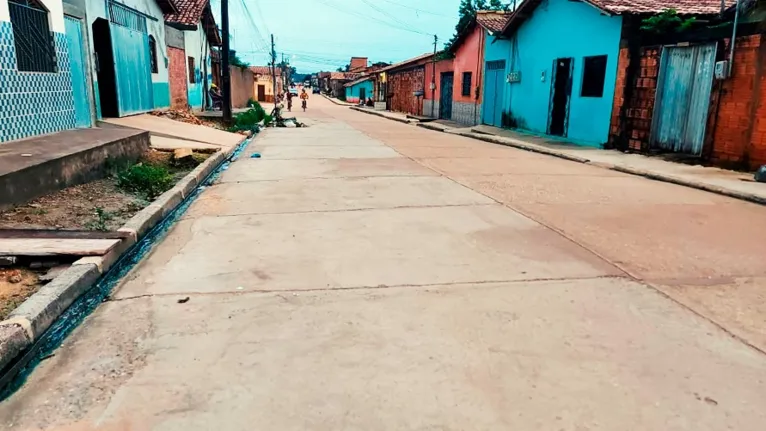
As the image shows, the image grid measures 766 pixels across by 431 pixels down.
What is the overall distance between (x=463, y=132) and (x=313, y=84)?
115884mm

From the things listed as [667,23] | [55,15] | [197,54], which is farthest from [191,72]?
[667,23]

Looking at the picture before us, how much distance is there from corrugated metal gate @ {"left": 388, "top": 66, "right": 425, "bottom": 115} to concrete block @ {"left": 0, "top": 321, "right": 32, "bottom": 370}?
100ft

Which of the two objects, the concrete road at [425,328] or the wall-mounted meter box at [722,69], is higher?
the wall-mounted meter box at [722,69]

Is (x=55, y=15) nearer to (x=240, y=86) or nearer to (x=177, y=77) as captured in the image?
(x=177, y=77)

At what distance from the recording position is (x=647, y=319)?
3.49 meters

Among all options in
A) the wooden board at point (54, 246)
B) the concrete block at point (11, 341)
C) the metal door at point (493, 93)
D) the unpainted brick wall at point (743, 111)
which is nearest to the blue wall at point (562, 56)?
the metal door at point (493, 93)

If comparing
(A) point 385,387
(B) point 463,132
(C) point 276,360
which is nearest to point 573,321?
(A) point 385,387

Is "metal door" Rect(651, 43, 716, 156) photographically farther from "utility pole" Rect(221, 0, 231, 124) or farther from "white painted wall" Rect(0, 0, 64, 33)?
"utility pole" Rect(221, 0, 231, 124)

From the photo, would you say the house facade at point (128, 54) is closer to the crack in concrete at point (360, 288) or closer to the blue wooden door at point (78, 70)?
the blue wooden door at point (78, 70)

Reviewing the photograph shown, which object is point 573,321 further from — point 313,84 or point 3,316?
point 313,84

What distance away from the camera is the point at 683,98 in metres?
11.5

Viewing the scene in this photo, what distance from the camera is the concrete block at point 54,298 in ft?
10.4

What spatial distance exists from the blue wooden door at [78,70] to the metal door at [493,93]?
1396 centimetres

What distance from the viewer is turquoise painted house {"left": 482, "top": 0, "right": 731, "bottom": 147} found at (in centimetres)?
1322
